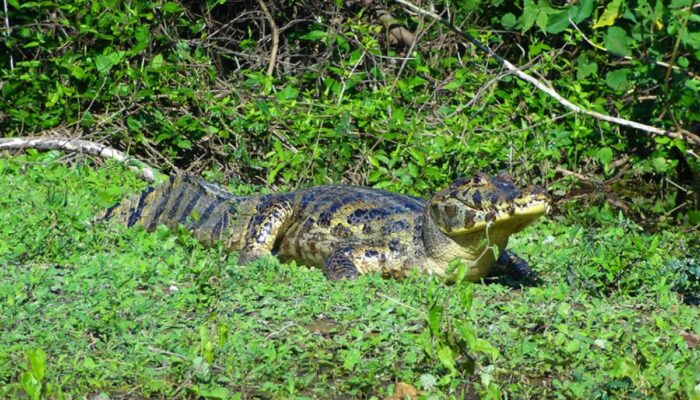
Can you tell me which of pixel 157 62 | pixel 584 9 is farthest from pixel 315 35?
pixel 584 9

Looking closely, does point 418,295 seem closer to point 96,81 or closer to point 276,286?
point 276,286

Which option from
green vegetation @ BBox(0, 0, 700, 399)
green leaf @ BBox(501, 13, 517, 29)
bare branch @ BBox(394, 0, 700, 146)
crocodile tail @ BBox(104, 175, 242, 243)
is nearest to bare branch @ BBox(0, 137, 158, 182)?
green vegetation @ BBox(0, 0, 700, 399)

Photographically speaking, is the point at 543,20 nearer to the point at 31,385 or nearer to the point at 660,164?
the point at 660,164

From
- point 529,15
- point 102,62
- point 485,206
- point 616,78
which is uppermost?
point 529,15

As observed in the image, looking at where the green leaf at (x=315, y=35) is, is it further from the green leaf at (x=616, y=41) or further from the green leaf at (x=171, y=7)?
the green leaf at (x=616, y=41)

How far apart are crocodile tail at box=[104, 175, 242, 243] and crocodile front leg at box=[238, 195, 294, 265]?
0.23 m

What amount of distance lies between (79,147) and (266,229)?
251 cm

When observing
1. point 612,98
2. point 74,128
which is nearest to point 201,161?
point 74,128

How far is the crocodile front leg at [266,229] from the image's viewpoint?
7.49 meters

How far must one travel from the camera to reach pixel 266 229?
→ 7484 mm

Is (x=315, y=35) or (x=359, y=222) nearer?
(x=359, y=222)

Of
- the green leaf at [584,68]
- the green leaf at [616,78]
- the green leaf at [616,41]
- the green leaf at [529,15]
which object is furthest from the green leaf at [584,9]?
the green leaf at [584,68]

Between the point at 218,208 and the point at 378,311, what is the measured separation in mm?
2599

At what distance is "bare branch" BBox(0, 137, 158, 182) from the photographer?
920 centimetres
